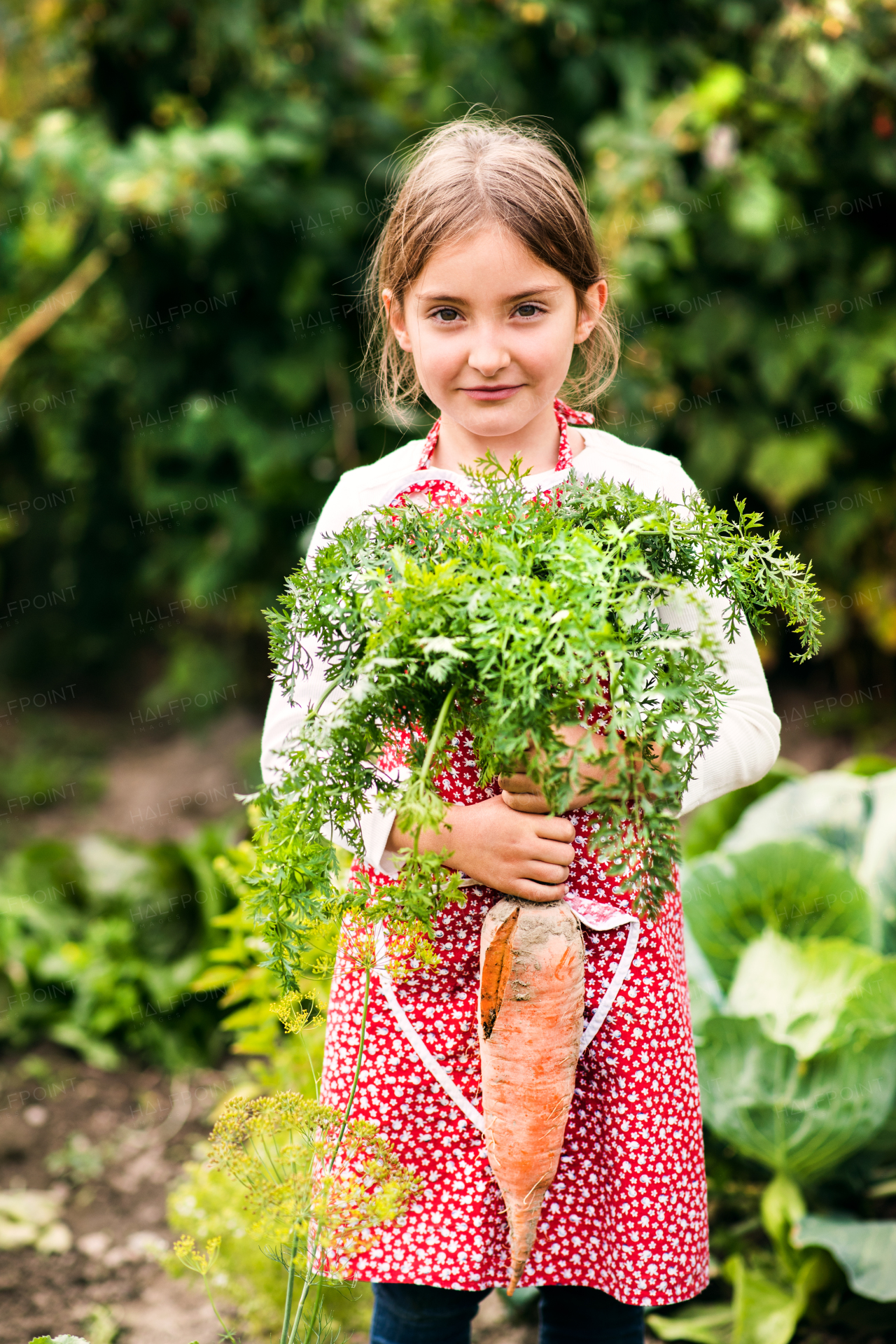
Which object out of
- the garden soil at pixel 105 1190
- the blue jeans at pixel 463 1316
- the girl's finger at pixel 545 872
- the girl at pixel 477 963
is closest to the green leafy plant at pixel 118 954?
the garden soil at pixel 105 1190

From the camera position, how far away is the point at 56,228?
5586 mm

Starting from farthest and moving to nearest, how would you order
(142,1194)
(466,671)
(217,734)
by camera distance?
1. (217,734)
2. (142,1194)
3. (466,671)

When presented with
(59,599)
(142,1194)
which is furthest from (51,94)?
(142,1194)

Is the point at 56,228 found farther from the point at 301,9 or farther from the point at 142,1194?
the point at 142,1194

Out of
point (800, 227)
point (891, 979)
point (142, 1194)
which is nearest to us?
point (891, 979)

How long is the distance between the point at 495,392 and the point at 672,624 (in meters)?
0.35

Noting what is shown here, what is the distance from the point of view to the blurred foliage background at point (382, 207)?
3859 millimetres

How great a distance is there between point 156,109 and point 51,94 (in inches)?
21.0

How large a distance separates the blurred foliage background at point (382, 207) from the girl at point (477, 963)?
8.47 ft

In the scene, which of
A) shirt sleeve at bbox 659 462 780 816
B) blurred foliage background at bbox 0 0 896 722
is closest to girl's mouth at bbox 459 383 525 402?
shirt sleeve at bbox 659 462 780 816

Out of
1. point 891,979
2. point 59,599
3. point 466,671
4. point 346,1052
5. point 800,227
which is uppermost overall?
point 800,227

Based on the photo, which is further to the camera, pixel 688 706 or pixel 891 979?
pixel 891 979

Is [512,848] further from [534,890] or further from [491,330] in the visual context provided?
[491,330]

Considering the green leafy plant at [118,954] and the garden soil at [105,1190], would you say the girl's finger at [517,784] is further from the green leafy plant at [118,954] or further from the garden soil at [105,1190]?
the green leafy plant at [118,954]
